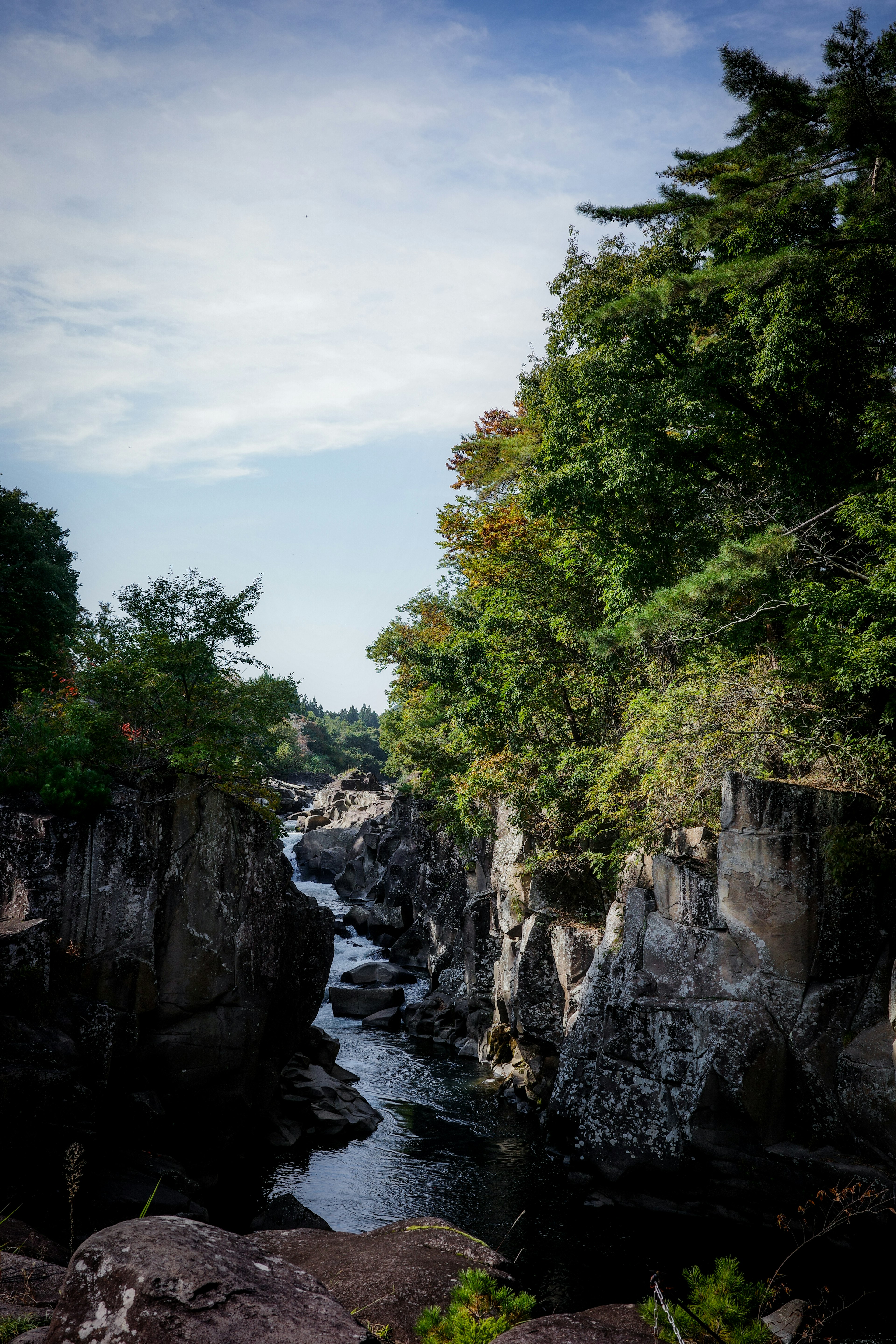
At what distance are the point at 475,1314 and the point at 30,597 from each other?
91.4ft

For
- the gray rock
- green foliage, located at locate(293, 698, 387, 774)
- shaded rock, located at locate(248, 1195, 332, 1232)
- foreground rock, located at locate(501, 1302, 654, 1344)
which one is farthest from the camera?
green foliage, located at locate(293, 698, 387, 774)

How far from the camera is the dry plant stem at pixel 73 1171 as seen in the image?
9.41 m

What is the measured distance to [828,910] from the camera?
48.7ft

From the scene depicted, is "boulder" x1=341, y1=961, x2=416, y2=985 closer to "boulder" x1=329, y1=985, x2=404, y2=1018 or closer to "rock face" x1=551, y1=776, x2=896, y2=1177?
"boulder" x1=329, y1=985, x2=404, y2=1018

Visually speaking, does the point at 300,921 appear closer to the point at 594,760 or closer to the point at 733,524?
the point at 594,760

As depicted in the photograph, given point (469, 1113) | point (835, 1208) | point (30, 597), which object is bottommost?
point (469, 1113)

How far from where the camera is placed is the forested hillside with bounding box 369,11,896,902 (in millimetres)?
14492

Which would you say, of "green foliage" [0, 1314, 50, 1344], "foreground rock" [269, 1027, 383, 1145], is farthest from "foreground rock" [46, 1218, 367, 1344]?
"foreground rock" [269, 1027, 383, 1145]

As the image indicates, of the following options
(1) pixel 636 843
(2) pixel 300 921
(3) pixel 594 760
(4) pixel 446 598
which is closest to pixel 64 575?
(4) pixel 446 598

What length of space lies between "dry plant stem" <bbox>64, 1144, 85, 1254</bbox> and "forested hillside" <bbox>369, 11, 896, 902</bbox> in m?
11.7

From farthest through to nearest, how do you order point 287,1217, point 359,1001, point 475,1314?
1. point 359,1001
2. point 287,1217
3. point 475,1314

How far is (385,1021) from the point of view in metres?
27.5

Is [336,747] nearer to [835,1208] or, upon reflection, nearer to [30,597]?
[30,597]

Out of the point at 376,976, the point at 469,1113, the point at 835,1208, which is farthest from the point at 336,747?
the point at 835,1208
